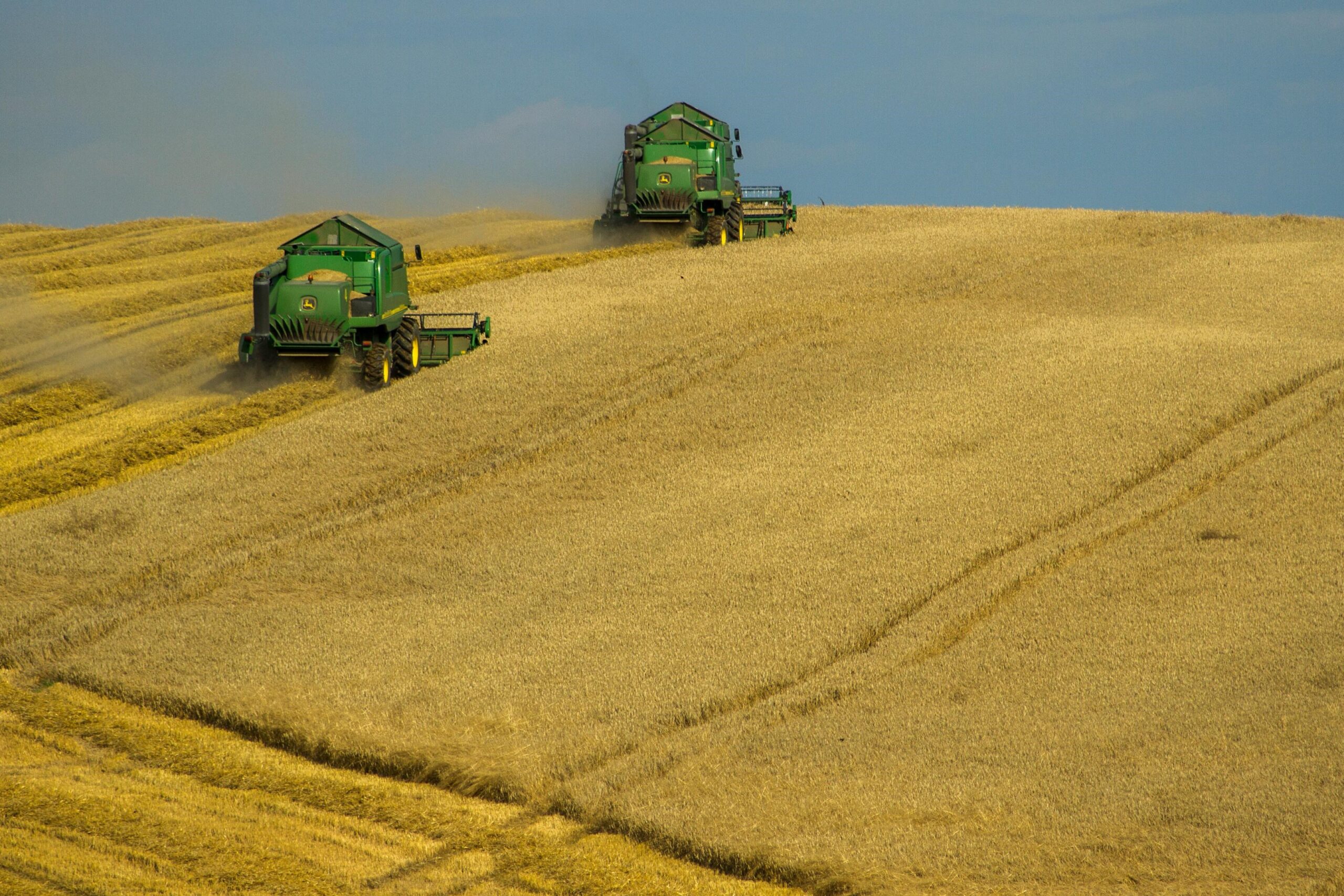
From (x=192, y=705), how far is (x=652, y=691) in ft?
15.1

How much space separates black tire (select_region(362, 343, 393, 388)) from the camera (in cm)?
2442

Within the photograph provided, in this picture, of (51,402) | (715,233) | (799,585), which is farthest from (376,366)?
(715,233)

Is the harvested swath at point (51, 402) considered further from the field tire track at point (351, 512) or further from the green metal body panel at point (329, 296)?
the field tire track at point (351, 512)

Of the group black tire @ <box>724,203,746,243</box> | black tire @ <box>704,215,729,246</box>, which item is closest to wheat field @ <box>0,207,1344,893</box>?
black tire @ <box>704,215,729,246</box>

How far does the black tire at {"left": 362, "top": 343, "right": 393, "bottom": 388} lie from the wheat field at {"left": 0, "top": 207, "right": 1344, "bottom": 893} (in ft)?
2.14

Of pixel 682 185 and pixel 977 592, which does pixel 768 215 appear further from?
pixel 977 592

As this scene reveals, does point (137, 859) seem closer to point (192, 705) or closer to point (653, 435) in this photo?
point (192, 705)

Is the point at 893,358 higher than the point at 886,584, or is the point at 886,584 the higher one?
the point at 893,358

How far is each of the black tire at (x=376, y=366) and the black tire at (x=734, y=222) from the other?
50.3ft

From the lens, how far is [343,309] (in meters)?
24.0

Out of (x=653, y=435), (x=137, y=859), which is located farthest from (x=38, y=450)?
(x=137, y=859)

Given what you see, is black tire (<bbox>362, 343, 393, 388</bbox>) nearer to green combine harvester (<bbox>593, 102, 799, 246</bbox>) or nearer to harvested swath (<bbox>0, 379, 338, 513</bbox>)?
harvested swath (<bbox>0, 379, 338, 513</bbox>)

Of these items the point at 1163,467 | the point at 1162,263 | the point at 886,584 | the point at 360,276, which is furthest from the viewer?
the point at 1162,263

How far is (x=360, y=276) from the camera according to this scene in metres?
24.3
